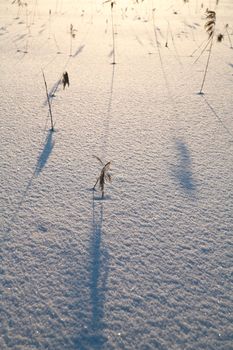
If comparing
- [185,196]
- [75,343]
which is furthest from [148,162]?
[75,343]

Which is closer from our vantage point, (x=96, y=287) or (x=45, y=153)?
(x=96, y=287)

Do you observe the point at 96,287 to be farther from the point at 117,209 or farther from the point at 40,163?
the point at 40,163

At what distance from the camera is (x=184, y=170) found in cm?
181

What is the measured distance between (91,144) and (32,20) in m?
4.30

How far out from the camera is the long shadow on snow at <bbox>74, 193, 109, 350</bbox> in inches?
39.0

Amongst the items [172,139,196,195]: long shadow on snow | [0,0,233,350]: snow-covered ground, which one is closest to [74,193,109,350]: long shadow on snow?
[0,0,233,350]: snow-covered ground

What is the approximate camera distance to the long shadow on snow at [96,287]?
0.99 m

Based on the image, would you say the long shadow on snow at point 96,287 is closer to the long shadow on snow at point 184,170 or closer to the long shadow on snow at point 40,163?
the long shadow on snow at point 40,163

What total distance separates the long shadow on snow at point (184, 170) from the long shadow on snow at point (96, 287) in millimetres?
530

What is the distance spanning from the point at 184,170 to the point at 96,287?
0.96m

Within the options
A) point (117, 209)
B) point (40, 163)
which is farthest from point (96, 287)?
point (40, 163)

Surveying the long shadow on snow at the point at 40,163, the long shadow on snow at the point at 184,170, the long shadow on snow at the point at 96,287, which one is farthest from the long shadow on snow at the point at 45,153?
the long shadow on snow at the point at 184,170

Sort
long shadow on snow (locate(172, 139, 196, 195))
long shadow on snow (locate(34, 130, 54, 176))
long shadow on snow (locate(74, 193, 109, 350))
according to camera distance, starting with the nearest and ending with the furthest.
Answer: long shadow on snow (locate(74, 193, 109, 350)), long shadow on snow (locate(172, 139, 196, 195)), long shadow on snow (locate(34, 130, 54, 176))

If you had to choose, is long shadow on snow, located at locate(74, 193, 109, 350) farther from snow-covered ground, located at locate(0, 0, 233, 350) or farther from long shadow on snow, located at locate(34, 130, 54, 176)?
long shadow on snow, located at locate(34, 130, 54, 176)
